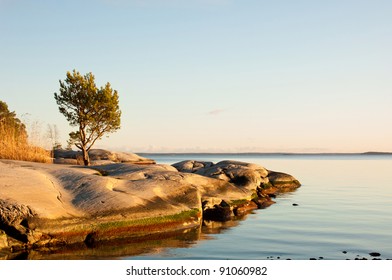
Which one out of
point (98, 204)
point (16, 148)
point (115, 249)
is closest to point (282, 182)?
point (16, 148)

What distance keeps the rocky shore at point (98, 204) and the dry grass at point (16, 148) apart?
13.0 feet

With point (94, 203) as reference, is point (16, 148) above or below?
above

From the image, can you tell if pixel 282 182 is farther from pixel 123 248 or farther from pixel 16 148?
pixel 123 248

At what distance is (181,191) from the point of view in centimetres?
2030

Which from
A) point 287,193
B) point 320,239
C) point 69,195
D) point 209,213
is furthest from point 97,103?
point 320,239

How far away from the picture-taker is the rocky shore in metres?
14.8

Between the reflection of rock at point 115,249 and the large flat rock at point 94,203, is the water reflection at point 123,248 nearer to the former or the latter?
the reflection of rock at point 115,249

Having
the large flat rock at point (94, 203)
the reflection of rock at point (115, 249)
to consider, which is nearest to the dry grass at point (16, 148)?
the large flat rock at point (94, 203)

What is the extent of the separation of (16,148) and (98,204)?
33.2 ft

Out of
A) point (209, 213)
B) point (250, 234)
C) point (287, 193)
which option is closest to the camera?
point (250, 234)

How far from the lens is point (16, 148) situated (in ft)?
80.6
